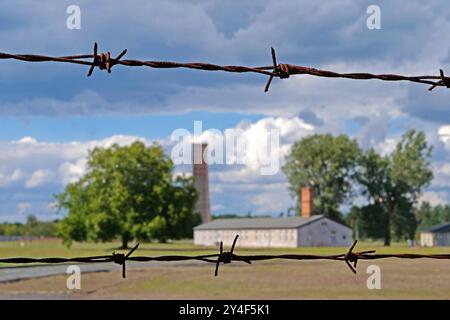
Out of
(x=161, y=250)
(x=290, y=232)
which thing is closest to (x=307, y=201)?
(x=290, y=232)

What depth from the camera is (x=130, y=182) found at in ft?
287

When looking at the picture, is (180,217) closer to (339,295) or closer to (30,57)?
(339,295)

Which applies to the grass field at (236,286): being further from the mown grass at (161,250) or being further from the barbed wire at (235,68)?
the barbed wire at (235,68)

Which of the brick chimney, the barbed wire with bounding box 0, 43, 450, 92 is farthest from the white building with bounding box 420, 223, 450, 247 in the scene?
the barbed wire with bounding box 0, 43, 450, 92

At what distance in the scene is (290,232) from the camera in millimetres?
102812

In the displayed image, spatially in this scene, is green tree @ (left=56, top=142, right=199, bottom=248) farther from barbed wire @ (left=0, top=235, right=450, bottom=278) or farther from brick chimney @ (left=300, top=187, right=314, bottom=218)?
barbed wire @ (left=0, top=235, right=450, bottom=278)

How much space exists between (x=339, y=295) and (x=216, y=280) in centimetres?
966

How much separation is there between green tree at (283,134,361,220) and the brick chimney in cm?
118

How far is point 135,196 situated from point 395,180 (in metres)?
35.4

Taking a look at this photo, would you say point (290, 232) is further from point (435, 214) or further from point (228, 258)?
point (228, 258)

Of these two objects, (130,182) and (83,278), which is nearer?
(83,278)
